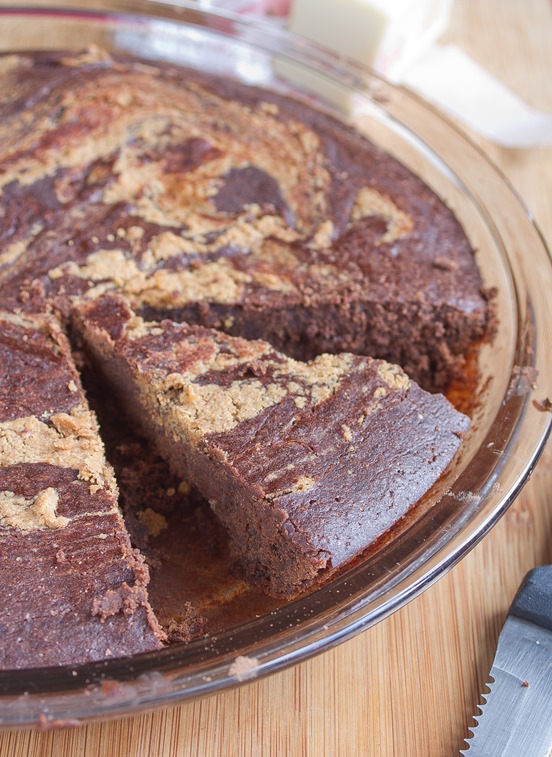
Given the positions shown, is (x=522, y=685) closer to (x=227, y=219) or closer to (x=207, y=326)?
(x=207, y=326)

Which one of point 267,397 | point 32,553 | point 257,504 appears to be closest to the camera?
point 32,553

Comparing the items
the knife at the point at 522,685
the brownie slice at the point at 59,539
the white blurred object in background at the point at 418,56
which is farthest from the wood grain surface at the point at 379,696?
the white blurred object in background at the point at 418,56

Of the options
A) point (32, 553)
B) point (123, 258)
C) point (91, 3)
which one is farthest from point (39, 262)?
point (91, 3)

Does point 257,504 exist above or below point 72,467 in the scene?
below

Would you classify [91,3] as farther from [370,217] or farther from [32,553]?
[32,553]

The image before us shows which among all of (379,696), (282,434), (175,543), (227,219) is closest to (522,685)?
(379,696)

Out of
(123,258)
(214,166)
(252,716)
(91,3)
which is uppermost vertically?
(91,3)

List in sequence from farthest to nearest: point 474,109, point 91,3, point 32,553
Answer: point 474,109, point 91,3, point 32,553
